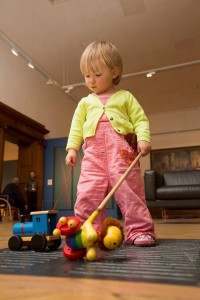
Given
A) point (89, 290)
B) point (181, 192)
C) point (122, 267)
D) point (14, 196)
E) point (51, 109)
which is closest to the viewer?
point (89, 290)

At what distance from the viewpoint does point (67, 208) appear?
4.65 m

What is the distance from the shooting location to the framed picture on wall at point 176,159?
6.50 metres

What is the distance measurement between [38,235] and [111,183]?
33cm

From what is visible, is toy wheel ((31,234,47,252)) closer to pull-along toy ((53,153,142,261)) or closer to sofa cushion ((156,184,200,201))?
pull-along toy ((53,153,142,261))

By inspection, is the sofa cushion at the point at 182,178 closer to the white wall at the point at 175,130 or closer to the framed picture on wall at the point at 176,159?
the framed picture on wall at the point at 176,159

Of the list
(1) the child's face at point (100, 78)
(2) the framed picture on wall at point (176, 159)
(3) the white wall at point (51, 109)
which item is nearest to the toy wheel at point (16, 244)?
(1) the child's face at point (100, 78)

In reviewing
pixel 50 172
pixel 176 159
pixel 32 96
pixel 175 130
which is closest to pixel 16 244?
pixel 50 172

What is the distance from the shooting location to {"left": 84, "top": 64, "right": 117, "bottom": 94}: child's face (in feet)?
3.76

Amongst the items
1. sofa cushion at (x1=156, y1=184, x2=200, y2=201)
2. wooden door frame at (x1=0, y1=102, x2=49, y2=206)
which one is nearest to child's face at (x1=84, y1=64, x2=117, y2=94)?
sofa cushion at (x1=156, y1=184, x2=200, y2=201)

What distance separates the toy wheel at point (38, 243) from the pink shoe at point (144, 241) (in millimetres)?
332

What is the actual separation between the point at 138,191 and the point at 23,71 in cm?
428

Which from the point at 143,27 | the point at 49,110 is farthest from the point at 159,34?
the point at 49,110

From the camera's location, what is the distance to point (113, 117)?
3.83 feet

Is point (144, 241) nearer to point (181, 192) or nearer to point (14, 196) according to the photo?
point (181, 192)
